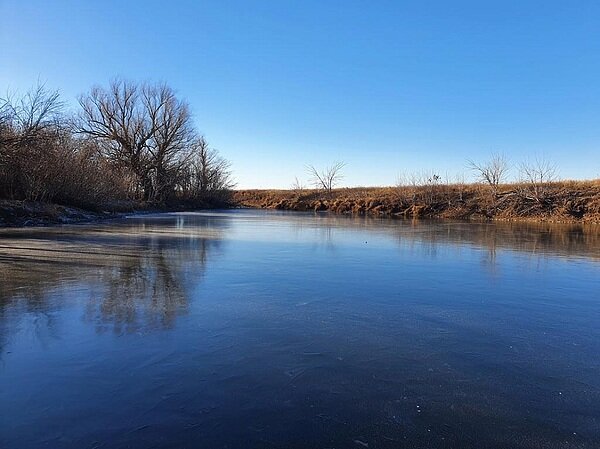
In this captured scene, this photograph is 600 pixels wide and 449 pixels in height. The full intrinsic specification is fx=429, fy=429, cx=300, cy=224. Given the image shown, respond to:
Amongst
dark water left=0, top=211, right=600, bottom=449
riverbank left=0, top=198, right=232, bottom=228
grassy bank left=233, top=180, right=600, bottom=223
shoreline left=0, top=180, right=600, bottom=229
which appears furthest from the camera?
grassy bank left=233, top=180, right=600, bottom=223

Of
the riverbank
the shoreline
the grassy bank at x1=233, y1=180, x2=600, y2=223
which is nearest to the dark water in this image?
the riverbank

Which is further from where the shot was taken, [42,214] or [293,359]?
[42,214]

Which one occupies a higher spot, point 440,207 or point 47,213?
point 440,207

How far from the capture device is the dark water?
8.93 feet

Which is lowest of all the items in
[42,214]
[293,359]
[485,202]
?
[293,359]

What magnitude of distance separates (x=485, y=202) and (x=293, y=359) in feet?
123

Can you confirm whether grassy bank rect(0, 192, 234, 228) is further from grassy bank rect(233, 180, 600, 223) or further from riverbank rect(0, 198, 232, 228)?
grassy bank rect(233, 180, 600, 223)

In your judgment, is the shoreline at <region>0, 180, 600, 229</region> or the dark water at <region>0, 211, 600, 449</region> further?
the shoreline at <region>0, 180, 600, 229</region>

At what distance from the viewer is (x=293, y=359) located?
152 inches

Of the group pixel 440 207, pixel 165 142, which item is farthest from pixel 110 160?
pixel 440 207

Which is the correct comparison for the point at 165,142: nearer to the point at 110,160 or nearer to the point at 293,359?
the point at 110,160

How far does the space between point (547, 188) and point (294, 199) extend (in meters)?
32.2

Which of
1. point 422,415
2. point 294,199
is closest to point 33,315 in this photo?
point 422,415

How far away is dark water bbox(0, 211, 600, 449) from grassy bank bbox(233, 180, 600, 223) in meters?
27.7
